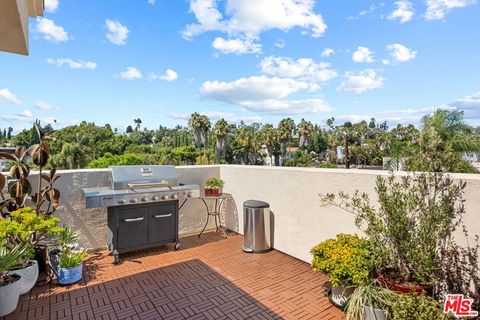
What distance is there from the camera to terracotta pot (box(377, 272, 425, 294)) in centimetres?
221

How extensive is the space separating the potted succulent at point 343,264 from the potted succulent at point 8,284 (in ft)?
9.75

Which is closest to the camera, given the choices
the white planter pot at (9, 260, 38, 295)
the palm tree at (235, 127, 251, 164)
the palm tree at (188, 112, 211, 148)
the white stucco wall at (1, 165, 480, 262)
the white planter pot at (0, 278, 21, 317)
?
the white planter pot at (0, 278, 21, 317)

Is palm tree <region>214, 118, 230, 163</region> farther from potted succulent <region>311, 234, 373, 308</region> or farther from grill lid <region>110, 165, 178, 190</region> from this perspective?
potted succulent <region>311, 234, 373, 308</region>

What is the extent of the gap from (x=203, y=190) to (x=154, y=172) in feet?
3.78

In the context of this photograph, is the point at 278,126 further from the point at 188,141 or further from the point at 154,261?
the point at 154,261

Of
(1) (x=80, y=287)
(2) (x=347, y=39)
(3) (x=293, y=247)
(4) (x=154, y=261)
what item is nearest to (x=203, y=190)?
(4) (x=154, y=261)

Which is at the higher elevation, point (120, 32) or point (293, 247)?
point (120, 32)

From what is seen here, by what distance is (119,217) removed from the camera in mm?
3703

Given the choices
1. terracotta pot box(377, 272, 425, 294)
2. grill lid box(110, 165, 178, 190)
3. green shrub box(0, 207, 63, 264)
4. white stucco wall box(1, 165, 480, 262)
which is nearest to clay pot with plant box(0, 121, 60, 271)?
green shrub box(0, 207, 63, 264)

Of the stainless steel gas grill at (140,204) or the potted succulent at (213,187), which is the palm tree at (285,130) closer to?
the potted succulent at (213,187)

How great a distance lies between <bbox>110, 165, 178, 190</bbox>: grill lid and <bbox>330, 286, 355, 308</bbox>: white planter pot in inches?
108

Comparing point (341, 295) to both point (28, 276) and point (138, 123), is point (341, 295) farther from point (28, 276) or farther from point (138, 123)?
point (138, 123)

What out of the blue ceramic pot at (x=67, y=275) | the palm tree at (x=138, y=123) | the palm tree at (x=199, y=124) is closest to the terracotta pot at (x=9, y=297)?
the blue ceramic pot at (x=67, y=275)

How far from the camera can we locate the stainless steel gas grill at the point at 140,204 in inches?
144
